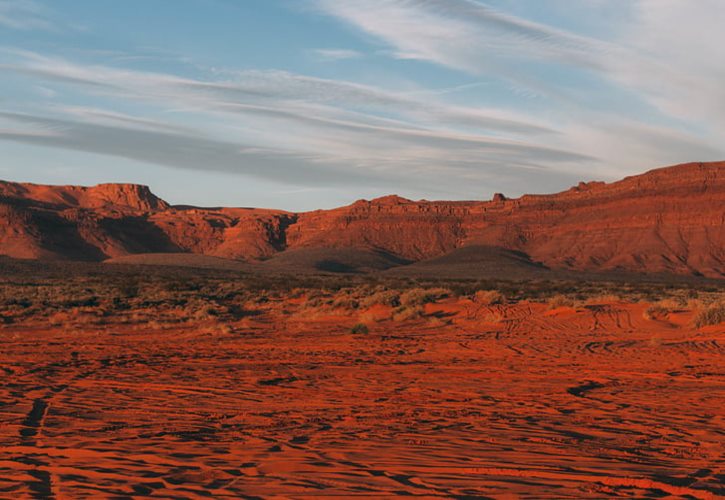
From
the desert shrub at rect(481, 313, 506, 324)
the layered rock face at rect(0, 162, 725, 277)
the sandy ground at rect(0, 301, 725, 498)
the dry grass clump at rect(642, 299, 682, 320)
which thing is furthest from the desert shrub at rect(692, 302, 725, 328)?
Result: the layered rock face at rect(0, 162, 725, 277)

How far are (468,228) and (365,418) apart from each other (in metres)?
125

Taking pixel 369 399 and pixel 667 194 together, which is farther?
pixel 667 194

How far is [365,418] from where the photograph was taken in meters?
9.37

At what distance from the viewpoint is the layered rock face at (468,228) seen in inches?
4080

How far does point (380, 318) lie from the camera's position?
27828mm

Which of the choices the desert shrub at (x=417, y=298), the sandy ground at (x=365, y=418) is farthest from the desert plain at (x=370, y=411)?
the desert shrub at (x=417, y=298)

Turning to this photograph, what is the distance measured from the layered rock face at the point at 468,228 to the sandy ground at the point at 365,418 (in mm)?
85077

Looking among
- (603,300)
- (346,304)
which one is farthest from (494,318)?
(603,300)

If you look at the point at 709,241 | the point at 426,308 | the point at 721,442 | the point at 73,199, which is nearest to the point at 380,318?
the point at 426,308

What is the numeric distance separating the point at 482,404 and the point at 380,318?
17356 mm

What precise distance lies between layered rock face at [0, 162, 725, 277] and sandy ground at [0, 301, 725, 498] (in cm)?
8508

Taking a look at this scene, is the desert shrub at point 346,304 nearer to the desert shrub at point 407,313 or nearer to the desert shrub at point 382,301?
the desert shrub at point 382,301

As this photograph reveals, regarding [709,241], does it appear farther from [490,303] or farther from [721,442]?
[721,442]

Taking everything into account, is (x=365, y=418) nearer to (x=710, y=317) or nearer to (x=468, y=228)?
(x=710, y=317)
